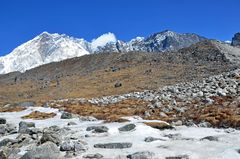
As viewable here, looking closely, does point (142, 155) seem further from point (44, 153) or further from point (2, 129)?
point (2, 129)

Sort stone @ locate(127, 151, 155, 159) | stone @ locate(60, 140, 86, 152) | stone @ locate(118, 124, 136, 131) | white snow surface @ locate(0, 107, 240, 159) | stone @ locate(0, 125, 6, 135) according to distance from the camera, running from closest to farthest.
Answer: stone @ locate(127, 151, 155, 159)
white snow surface @ locate(0, 107, 240, 159)
stone @ locate(60, 140, 86, 152)
stone @ locate(118, 124, 136, 131)
stone @ locate(0, 125, 6, 135)

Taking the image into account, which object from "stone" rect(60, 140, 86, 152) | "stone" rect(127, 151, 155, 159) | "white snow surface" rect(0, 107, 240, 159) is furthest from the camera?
"stone" rect(60, 140, 86, 152)

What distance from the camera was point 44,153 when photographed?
79.5 feet

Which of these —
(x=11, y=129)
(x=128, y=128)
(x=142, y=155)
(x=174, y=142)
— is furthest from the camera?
(x=11, y=129)

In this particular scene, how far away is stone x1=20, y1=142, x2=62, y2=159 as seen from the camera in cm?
2397

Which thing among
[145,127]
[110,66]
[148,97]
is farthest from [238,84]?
[110,66]

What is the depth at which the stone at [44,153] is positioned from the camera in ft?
78.6

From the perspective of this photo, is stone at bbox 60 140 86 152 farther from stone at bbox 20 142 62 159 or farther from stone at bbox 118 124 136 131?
stone at bbox 118 124 136 131

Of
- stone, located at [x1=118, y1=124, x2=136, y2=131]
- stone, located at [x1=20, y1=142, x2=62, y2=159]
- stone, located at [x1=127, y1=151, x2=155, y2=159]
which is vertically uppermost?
stone, located at [x1=118, y1=124, x2=136, y2=131]

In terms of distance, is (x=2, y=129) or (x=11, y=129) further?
(x=11, y=129)

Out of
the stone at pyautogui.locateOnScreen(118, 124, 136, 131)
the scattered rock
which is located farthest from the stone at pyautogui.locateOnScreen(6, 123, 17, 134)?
the scattered rock

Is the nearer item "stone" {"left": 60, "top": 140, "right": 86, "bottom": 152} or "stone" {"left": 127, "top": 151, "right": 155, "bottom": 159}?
"stone" {"left": 127, "top": 151, "right": 155, "bottom": 159}

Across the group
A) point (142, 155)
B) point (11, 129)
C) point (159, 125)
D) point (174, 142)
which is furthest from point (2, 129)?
point (142, 155)

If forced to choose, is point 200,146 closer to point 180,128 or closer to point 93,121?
point 180,128
